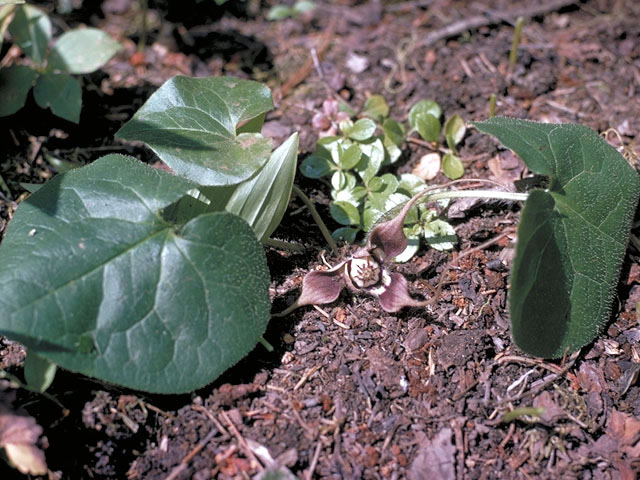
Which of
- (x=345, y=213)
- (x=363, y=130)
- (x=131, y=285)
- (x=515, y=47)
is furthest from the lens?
(x=515, y=47)

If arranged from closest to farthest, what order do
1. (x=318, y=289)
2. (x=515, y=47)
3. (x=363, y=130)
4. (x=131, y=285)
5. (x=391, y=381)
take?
(x=131, y=285) < (x=391, y=381) < (x=318, y=289) < (x=363, y=130) < (x=515, y=47)

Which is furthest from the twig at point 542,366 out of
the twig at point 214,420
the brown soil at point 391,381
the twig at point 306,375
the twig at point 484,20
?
the twig at point 484,20

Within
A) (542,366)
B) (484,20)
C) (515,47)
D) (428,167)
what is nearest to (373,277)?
(542,366)

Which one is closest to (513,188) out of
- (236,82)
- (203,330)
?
(236,82)

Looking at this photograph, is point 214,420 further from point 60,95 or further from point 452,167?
point 60,95

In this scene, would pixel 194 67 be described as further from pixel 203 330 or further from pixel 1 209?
pixel 203 330

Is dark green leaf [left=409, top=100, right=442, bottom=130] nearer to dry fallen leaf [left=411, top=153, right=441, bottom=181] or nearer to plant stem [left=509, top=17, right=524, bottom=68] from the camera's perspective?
dry fallen leaf [left=411, top=153, right=441, bottom=181]
